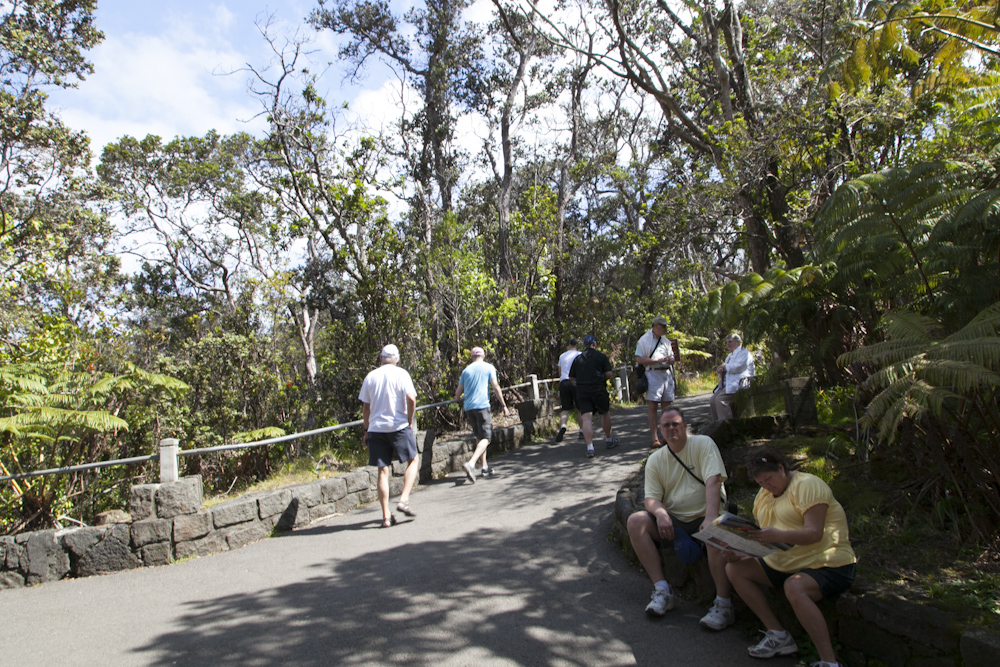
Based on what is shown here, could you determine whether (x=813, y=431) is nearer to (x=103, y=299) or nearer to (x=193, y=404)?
(x=193, y=404)

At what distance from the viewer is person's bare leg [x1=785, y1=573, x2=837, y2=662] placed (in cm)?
325

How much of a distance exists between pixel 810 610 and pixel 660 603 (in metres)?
1.02

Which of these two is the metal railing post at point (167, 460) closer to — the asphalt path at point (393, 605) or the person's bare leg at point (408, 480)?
the asphalt path at point (393, 605)

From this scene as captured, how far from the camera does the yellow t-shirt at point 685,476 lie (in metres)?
4.39

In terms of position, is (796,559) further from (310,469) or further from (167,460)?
(310,469)

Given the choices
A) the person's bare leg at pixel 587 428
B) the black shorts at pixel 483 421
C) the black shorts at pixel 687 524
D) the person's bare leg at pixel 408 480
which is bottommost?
the black shorts at pixel 687 524

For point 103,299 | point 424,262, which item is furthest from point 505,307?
point 103,299

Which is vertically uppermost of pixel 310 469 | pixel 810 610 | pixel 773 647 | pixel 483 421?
pixel 483 421

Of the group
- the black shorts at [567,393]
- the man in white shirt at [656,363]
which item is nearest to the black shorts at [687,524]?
the man in white shirt at [656,363]

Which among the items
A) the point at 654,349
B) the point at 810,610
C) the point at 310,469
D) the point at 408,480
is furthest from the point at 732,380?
the point at 310,469

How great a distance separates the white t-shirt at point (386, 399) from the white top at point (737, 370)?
4.04 meters

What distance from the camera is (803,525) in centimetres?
355

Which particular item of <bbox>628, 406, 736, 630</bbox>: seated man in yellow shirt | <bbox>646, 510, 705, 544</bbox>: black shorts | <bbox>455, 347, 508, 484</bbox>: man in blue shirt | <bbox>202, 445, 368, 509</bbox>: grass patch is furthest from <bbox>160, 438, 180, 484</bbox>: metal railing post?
<bbox>646, 510, 705, 544</bbox>: black shorts

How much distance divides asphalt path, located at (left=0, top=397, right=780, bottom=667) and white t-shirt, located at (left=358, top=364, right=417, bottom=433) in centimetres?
101
